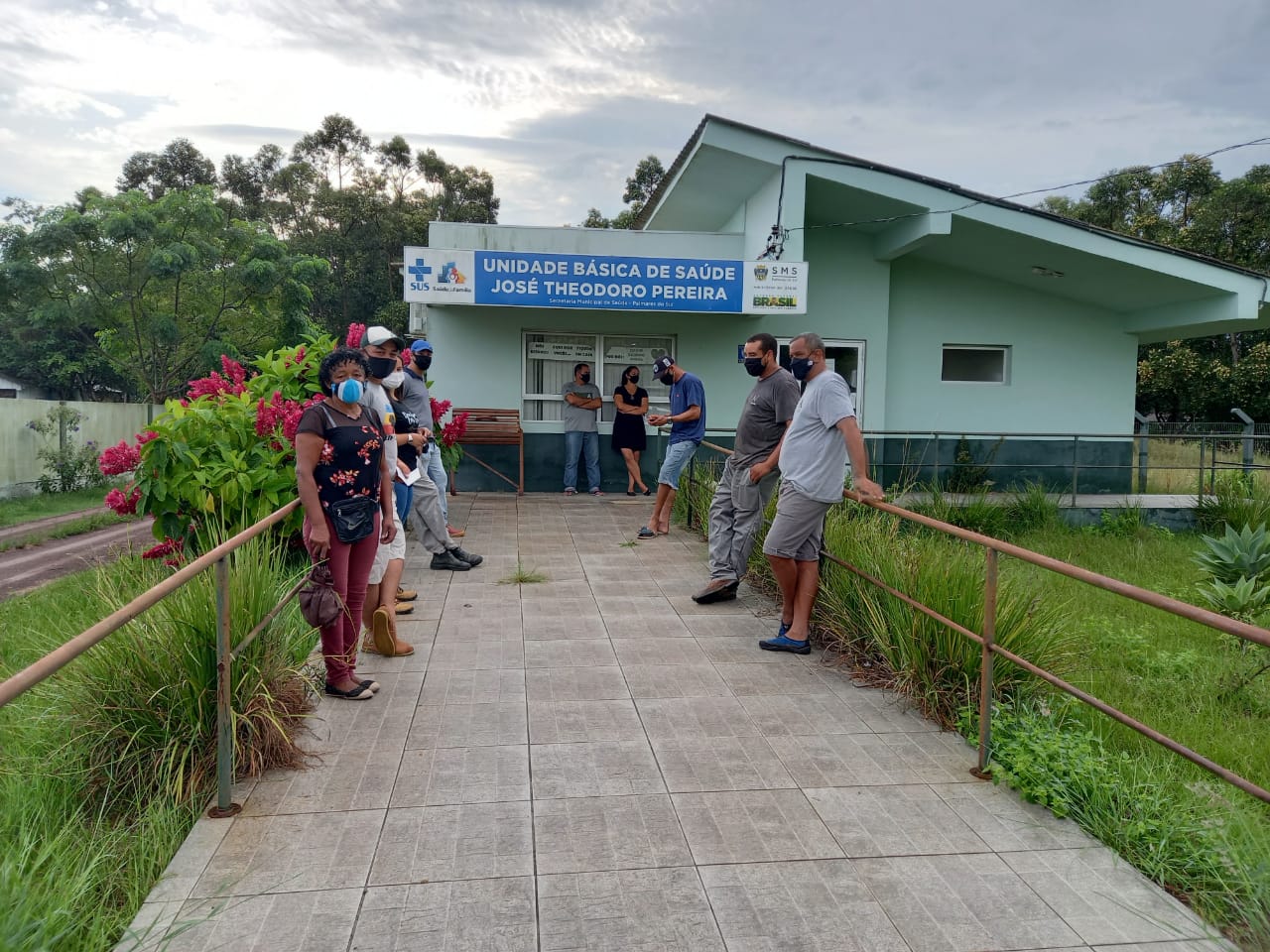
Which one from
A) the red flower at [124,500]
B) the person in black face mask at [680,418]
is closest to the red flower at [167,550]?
the red flower at [124,500]

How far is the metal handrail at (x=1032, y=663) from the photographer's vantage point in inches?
104

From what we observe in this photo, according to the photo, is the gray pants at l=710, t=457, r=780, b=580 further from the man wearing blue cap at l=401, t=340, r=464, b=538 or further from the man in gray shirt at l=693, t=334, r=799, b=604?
the man wearing blue cap at l=401, t=340, r=464, b=538

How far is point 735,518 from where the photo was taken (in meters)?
6.68

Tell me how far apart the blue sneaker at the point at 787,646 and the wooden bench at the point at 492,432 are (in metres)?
7.80

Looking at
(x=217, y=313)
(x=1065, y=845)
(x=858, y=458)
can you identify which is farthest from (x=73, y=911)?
(x=217, y=313)

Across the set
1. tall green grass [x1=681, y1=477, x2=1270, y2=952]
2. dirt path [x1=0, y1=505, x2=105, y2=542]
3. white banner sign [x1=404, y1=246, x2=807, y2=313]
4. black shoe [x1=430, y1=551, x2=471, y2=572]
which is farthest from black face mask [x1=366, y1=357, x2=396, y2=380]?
dirt path [x1=0, y1=505, x2=105, y2=542]

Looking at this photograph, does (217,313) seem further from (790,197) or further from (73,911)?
(73,911)

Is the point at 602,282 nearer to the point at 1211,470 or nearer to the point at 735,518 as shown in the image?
the point at 735,518

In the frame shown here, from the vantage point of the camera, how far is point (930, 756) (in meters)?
4.19

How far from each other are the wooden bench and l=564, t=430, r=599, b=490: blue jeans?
64 centimetres

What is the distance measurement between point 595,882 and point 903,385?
12.1 meters

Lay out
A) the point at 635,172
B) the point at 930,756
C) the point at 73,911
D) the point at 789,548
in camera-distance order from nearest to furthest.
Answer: the point at 73,911
the point at 930,756
the point at 789,548
the point at 635,172

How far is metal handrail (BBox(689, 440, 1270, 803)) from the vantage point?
8.70 ft

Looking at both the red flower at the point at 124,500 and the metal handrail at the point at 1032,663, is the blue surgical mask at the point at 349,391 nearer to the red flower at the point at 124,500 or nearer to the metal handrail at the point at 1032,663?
the metal handrail at the point at 1032,663
